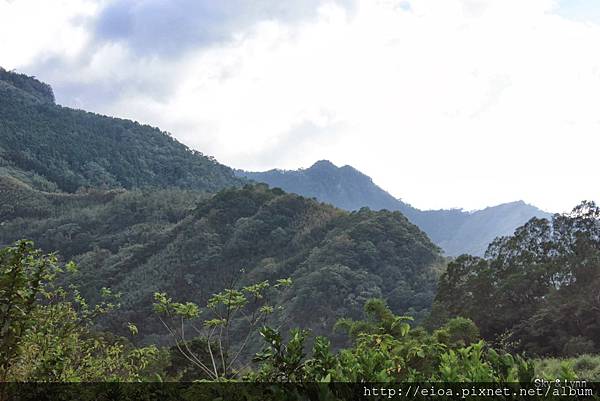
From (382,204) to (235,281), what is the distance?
177m

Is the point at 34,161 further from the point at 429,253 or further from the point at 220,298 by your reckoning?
the point at 220,298

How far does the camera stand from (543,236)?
20.6m

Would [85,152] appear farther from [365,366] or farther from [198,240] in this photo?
[365,366]

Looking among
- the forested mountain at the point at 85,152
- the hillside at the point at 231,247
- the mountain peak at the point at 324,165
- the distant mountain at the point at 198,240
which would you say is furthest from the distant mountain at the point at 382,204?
the hillside at the point at 231,247

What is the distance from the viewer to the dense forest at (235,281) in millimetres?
3973

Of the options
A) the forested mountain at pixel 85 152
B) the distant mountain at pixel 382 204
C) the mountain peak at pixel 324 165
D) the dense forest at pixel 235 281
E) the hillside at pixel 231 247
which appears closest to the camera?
the dense forest at pixel 235 281

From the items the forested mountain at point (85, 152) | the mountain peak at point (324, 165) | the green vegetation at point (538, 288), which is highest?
the mountain peak at point (324, 165)

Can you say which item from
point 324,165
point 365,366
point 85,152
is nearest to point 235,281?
point 365,366

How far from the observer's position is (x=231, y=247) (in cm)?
4919

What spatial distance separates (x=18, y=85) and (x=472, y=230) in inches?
5430

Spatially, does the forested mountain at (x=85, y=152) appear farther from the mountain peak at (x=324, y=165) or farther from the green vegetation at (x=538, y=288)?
the mountain peak at (x=324, y=165)

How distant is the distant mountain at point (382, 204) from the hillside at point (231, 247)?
4238 inches

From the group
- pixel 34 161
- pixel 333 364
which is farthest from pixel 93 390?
pixel 34 161

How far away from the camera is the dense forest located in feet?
13.0
